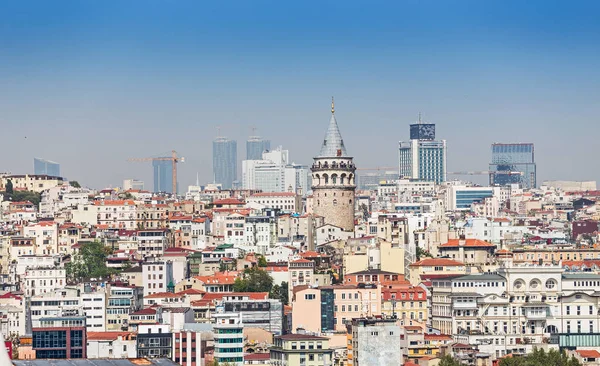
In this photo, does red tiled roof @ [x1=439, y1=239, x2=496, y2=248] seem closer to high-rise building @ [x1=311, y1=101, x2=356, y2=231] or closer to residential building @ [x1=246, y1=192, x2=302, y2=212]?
high-rise building @ [x1=311, y1=101, x2=356, y2=231]

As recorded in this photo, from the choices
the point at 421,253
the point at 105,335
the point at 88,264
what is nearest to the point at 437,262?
the point at 421,253

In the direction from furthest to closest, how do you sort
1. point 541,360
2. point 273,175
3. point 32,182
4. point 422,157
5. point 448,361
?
point 422,157
point 273,175
point 32,182
point 541,360
point 448,361

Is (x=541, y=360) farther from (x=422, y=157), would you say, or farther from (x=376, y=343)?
(x=422, y=157)

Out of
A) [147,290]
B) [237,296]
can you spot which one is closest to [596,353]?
[237,296]

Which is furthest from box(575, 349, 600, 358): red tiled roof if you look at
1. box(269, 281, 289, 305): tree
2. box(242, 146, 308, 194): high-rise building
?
box(242, 146, 308, 194): high-rise building

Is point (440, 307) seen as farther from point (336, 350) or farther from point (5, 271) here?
point (5, 271)

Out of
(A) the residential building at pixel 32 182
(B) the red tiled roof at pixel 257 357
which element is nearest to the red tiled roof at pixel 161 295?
(B) the red tiled roof at pixel 257 357
